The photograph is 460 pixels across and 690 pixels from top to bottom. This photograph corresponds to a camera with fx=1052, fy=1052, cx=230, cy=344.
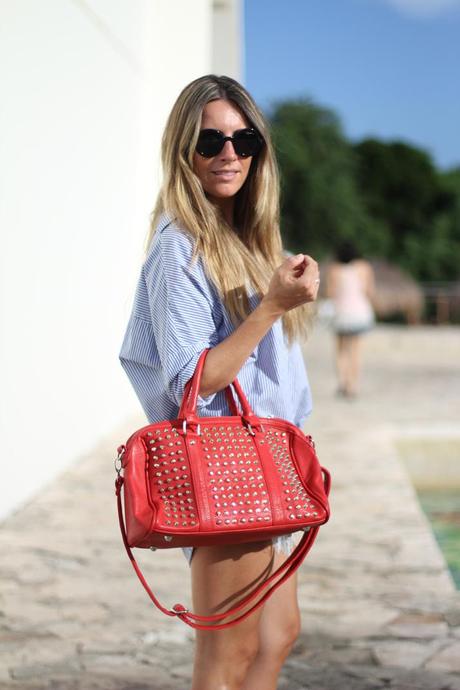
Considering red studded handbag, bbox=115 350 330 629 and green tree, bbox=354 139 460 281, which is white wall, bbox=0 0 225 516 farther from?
green tree, bbox=354 139 460 281

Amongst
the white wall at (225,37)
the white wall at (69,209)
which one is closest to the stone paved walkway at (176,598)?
the white wall at (69,209)

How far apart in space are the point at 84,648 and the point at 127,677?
30cm

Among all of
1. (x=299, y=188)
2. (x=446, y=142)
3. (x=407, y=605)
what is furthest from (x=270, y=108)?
(x=407, y=605)

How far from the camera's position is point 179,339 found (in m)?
1.87

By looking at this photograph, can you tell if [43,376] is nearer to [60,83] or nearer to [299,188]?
[60,83]

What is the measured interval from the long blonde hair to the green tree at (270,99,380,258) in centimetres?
4650

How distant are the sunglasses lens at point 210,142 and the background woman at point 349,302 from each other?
9087 millimetres

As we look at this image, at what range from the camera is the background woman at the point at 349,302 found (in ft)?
36.7

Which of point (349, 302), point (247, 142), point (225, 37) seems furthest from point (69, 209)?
point (225, 37)

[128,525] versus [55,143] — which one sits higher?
[55,143]

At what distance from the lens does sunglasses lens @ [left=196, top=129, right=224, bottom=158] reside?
2059 mm

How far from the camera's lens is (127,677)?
10.8 ft

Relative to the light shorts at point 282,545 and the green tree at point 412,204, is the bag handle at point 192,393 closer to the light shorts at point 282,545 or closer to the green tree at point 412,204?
the light shorts at point 282,545

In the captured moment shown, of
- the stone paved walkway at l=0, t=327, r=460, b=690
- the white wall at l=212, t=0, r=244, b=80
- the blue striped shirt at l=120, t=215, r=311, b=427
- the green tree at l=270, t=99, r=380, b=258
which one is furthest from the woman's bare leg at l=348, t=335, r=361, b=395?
the green tree at l=270, t=99, r=380, b=258
